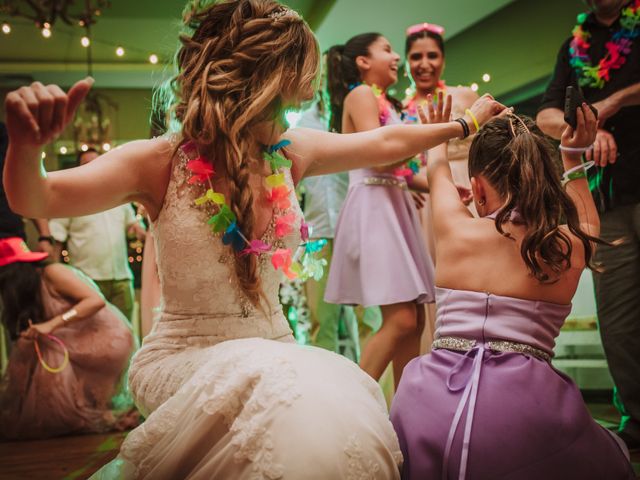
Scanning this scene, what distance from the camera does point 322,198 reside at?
172 inches

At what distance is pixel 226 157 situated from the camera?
5.45ft

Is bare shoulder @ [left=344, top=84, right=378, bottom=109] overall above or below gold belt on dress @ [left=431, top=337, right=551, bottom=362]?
above

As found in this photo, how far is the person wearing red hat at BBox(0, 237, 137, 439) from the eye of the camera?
3697 millimetres

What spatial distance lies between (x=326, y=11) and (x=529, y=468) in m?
5.93

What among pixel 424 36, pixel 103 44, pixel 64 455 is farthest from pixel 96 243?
pixel 103 44

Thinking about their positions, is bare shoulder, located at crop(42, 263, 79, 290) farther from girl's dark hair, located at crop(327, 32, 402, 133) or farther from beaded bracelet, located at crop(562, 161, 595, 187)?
beaded bracelet, located at crop(562, 161, 595, 187)

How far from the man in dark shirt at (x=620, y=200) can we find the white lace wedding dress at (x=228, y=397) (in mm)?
1558

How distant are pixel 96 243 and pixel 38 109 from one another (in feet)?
13.4

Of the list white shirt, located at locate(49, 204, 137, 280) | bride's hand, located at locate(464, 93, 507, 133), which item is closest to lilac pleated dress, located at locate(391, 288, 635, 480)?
bride's hand, located at locate(464, 93, 507, 133)

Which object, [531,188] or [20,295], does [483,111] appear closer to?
[531,188]

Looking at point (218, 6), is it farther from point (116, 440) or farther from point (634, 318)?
point (116, 440)

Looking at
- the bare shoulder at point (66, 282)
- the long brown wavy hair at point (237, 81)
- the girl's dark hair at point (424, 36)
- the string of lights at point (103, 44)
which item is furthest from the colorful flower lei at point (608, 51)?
the string of lights at point (103, 44)

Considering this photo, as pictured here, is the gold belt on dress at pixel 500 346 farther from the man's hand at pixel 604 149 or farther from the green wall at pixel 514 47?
the green wall at pixel 514 47

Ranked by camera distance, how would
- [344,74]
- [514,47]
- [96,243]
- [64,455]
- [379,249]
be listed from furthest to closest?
[514,47], [96,243], [344,74], [64,455], [379,249]
